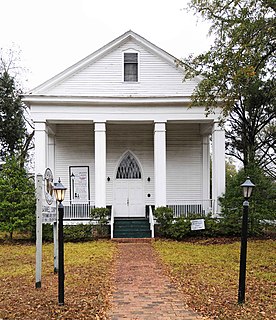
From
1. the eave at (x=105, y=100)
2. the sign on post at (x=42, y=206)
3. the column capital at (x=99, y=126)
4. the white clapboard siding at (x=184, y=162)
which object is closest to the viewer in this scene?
the sign on post at (x=42, y=206)

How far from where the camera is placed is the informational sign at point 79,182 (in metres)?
18.9

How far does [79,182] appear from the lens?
18.9 meters

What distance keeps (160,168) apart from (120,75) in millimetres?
4497

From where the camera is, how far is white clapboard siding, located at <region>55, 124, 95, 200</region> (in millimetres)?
18844

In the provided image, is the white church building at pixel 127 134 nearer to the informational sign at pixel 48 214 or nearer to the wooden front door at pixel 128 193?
the wooden front door at pixel 128 193

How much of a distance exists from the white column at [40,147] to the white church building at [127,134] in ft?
0.13

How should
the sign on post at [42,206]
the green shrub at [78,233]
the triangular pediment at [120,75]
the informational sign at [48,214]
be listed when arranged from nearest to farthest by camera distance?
1. the sign on post at [42,206]
2. the informational sign at [48,214]
3. the green shrub at [78,233]
4. the triangular pediment at [120,75]

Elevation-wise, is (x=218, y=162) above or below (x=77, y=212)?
above

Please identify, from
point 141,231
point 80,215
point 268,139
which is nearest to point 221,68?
point 141,231

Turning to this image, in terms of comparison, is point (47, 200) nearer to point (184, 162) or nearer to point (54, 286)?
point (54, 286)

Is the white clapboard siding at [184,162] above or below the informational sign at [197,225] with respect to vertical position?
above

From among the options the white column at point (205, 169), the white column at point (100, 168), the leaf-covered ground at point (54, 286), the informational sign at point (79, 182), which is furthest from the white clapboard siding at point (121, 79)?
the leaf-covered ground at point (54, 286)

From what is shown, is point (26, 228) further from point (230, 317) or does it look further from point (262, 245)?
point (230, 317)

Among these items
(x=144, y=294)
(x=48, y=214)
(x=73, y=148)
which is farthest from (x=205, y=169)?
(x=144, y=294)
